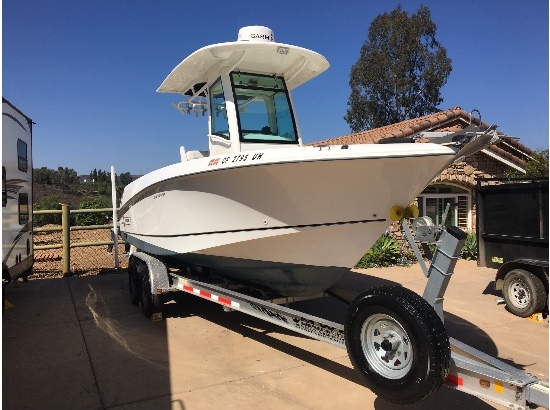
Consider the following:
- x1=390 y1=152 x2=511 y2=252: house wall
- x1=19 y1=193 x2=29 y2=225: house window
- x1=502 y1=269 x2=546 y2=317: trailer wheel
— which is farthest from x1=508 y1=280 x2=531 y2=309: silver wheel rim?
x1=19 y1=193 x2=29 y2=225: house window

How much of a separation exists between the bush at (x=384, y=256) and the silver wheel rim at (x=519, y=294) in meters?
3.91

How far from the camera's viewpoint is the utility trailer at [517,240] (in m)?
5.98

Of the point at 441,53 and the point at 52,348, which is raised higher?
the point at 441,53

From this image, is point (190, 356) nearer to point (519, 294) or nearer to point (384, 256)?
point (519, 294)

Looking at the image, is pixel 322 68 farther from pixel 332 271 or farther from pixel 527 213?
pixel 527 213

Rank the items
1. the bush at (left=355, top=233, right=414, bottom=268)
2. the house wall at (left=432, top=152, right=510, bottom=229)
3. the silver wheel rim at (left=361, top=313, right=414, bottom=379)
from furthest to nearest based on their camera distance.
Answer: the house wall at (left=432, top=152, right=510, bottom=229)
the bush at (left=355, top=233, right=414, bottom=268)
the silver wheel rim at (left=361, top=313, right=414, bottom=379)

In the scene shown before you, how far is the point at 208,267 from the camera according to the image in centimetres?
536

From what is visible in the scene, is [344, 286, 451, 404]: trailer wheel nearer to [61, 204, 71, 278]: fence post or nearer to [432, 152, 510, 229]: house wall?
[61, 204, 71, 278]: fence post

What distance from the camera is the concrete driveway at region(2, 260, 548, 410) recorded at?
12.1ft

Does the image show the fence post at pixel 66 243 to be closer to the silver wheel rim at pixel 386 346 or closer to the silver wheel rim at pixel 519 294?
the silver wheel rim at pixel 386 346

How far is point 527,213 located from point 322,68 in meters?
3.50

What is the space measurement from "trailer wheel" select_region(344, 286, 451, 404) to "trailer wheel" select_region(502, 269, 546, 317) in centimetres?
379

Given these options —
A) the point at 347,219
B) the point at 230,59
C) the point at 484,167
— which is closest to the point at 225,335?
the point at 347,219

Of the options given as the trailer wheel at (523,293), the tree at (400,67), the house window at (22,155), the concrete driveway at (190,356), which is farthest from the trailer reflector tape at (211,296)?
the tree at (400,67)
